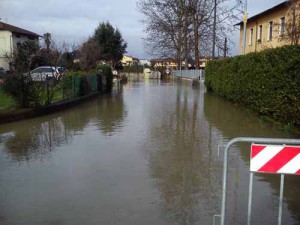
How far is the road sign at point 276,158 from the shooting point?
3.56 m

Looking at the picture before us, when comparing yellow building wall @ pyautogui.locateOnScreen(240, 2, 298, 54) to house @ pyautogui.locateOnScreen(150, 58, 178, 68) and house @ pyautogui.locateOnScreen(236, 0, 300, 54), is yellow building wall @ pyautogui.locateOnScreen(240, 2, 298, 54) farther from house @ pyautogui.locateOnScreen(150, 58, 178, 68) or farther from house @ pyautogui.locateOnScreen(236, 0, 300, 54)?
house @ pyautogui.locateOnScreen(150, 58, 178, 68)

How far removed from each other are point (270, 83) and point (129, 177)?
263 inches

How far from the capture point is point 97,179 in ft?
19.0

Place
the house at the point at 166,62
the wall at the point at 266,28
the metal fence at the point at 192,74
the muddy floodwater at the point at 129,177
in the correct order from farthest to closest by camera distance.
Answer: the house at the point at 166,62 → the metal fence at the point at 192,74 → the wall at the point at 266,28 → the muddy floodwater at the point at 129,177

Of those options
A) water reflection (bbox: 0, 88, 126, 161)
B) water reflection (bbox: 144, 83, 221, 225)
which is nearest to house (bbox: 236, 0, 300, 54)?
water reflection (bbox: 0, 88, 126, 161)

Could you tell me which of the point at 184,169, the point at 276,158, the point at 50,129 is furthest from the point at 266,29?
A: the point at 276,158

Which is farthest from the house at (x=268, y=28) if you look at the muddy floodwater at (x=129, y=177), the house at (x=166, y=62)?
the muddy floodwater at (x=129, y=177)

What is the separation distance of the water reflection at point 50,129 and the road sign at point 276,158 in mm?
4944

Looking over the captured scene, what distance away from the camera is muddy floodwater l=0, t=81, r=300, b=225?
4.48m

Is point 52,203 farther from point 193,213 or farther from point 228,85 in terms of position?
point 228,85

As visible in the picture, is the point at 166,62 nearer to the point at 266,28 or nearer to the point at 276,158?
the point at 266,28

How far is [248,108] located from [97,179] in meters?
10.1

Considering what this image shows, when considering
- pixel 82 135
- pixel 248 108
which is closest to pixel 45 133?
pixel 82 135

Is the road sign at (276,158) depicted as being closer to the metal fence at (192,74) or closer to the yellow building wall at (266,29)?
the yellow building wall at (266,29)
